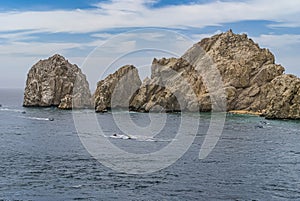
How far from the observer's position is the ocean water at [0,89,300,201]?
186 feet

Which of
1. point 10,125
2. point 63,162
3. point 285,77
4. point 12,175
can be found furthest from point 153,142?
point 285,77

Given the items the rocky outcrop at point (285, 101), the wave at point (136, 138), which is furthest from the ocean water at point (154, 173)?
the rocky outcrop at point (285, 101)

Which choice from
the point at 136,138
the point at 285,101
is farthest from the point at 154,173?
the point at 285,101

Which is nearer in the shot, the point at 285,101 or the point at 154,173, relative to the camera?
the point at 154,173

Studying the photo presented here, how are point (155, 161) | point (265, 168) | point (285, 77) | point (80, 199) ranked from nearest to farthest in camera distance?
1. point (80, 199)
2. point (265, 168)
3. point (155, 161)
4. point (285, 77)

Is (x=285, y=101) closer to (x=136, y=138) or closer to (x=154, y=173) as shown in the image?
(x=136, y=138)

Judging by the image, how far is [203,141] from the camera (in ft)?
355

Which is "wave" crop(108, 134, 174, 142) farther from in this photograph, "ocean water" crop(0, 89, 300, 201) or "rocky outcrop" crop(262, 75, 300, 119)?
"rocky outcrop" crop(262, 75, 300, 119)

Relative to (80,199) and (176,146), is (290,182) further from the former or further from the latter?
(176,146)

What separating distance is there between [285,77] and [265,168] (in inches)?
4491

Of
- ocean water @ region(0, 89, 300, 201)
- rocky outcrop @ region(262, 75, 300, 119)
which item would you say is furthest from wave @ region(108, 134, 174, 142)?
rocky outcrop @ region(262, 75, 300, 119)

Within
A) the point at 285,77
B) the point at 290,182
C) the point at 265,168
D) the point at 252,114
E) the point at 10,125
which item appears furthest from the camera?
the point at 252,114

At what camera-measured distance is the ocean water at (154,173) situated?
56.7m

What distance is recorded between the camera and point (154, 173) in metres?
69.7
